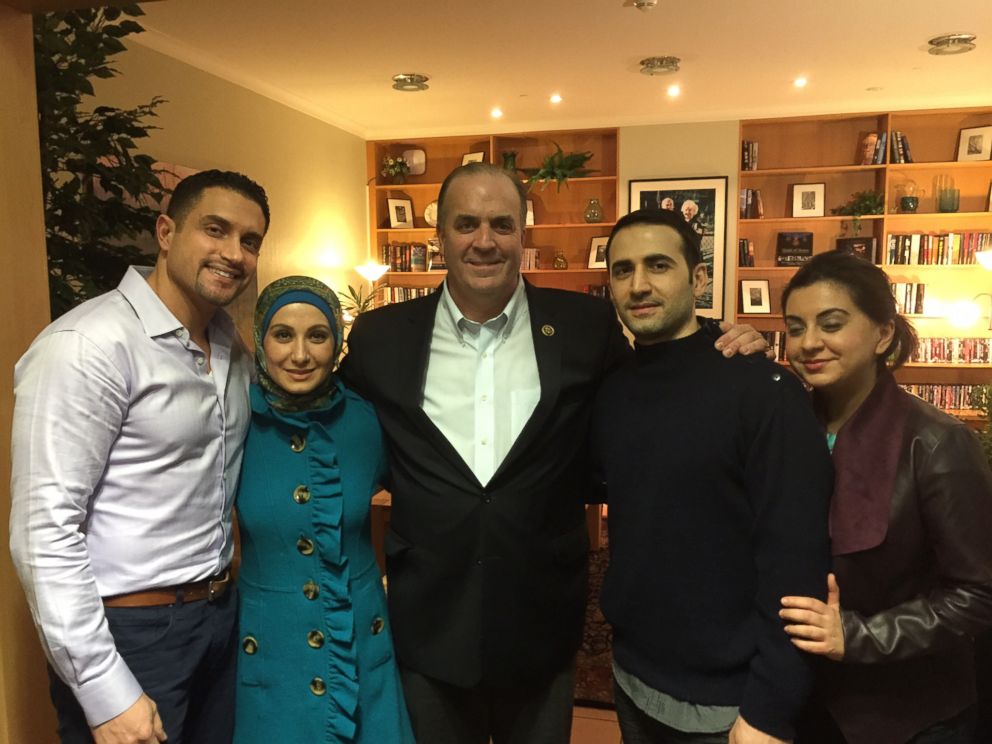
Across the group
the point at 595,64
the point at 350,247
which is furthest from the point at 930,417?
the point at 350,247

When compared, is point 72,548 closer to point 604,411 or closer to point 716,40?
point 604,411

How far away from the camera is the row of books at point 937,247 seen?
5.50 metres

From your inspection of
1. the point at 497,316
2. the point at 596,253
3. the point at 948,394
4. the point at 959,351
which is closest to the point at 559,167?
the point at 596,253

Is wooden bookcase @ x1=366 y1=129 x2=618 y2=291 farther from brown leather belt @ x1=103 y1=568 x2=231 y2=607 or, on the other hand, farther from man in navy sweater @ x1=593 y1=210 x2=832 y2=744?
brown leather belt @ x1=103 y1=568 x2=231 y2=607

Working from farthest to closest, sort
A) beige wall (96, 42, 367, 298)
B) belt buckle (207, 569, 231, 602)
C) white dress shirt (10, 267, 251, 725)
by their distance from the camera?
1. beige wall (96, 42, 367, 298)
2. belt buckle (207, 569, 231, 602)
3. white dress shirt (10, 267, 251, 725)

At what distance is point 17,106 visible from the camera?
152 cm

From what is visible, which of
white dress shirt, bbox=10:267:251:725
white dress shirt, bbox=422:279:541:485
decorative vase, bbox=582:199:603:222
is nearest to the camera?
white dress shirt, bbox=10:267:251:725

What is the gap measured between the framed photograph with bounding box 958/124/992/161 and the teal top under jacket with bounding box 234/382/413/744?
584 cm

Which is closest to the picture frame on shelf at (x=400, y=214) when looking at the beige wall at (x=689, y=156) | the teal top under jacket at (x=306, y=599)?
the beige wall at (x=689, y=156)

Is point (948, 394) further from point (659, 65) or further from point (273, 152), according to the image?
point (273, 152)

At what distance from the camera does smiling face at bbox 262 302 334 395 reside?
155cm

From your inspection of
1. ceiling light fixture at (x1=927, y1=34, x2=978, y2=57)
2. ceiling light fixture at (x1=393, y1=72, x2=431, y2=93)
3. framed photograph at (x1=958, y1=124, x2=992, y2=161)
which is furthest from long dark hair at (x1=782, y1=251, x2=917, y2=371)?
framed photograph at (x1=958, y1=124, x2=992, y2=161)

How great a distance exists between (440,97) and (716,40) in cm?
198

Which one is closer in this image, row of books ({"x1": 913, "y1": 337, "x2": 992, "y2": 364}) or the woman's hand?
the woman's hand
